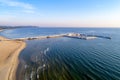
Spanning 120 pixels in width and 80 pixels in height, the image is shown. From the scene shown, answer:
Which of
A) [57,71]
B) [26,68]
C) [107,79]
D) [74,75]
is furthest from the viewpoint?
[26,68]

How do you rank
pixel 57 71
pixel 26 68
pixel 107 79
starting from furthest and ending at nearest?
pixel 26 68, pixel 57 71, pixel 107 79

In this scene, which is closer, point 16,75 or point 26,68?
point 16,75

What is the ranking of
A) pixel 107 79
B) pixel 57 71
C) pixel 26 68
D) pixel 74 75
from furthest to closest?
1. pixel 26 68
2. pixel 57 71
3. pixel 74 75
4. pixel 107 79

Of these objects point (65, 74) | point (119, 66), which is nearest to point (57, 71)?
point (65, 74)

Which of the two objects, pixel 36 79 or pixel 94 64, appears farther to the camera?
pixel 94 64

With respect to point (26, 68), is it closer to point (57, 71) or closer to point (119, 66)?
point (57, 71)

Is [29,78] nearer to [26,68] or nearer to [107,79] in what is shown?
[26,68]

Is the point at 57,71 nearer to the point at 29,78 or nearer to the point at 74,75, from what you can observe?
the point at 74,75

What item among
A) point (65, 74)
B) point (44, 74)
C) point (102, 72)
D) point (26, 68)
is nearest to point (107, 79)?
point (102, 72)
